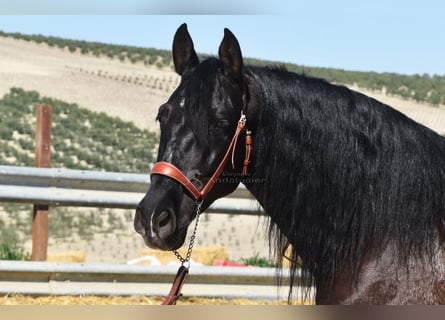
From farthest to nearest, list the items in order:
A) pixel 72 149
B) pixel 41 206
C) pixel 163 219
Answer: pixel 72 149
pixel 41 206
pixel 163 219

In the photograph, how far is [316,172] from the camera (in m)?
3.61

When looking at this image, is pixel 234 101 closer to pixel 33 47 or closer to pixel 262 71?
pixel 262 71

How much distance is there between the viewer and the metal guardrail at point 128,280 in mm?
6980

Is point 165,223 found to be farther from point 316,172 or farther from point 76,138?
point 76,138

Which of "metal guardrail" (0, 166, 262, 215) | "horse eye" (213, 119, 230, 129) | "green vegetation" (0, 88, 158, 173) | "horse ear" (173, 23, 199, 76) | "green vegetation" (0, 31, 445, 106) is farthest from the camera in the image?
"green vegetation" (0, 31, 445, 106)

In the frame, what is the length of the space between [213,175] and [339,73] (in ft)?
113

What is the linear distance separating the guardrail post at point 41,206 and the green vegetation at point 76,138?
46.1 ft

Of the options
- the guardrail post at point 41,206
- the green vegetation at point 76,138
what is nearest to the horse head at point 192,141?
the guardrail post at point 41,206

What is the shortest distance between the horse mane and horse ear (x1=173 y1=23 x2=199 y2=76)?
0.36 metres

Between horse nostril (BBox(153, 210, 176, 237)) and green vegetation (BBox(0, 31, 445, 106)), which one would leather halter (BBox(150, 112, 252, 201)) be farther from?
green vegetation (BBox(0, 31, 445, 106))

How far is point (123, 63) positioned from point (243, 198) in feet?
95.6

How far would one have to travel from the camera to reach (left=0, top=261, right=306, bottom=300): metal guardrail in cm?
698

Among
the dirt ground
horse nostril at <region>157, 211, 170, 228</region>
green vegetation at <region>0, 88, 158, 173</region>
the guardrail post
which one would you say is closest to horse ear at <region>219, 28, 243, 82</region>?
horse nostril at <region>157, 211, 170, 228</region>

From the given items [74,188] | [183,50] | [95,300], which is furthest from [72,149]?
[183,50]
